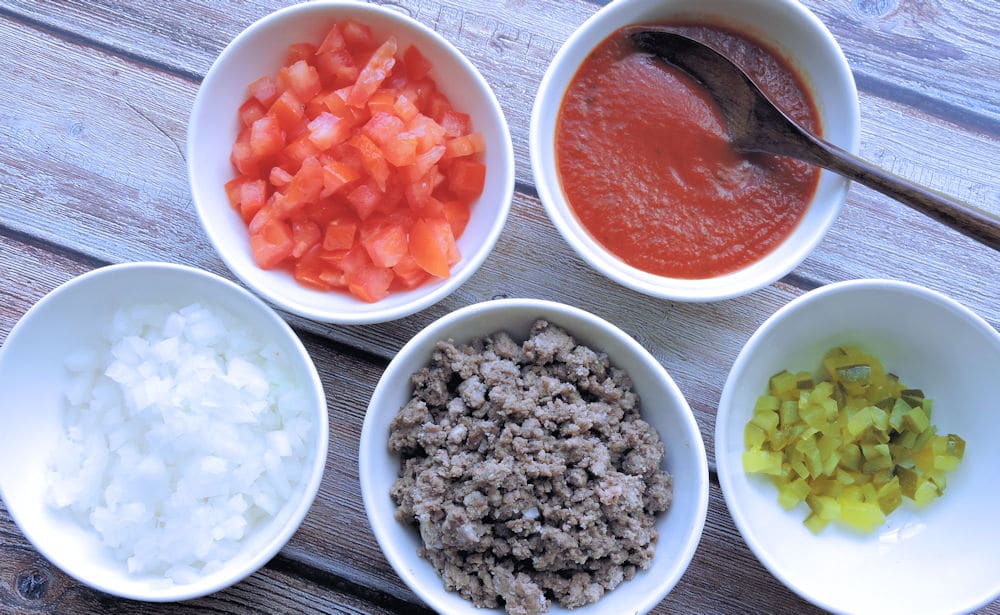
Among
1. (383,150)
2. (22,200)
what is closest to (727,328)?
(383,150)

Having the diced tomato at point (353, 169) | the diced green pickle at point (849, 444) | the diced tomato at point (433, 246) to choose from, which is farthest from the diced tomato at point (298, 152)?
the diced green pickle at point (849, 444)

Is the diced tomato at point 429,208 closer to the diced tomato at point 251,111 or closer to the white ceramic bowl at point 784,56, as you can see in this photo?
the white ceramic bowl at point 784,56

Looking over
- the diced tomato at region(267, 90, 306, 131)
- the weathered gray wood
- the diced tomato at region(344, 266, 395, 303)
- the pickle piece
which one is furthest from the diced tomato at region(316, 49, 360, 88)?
the pickle piece

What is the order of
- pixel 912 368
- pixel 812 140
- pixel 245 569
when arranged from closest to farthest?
pixel 245 569, pixel 812 140, pixel 912 368

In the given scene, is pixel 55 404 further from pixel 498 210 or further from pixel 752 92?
pixel 752 92

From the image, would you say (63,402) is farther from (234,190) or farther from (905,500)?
(905,500)

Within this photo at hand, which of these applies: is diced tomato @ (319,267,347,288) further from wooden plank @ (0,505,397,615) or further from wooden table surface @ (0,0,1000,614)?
wooden plank @ (0,505,397,615)
